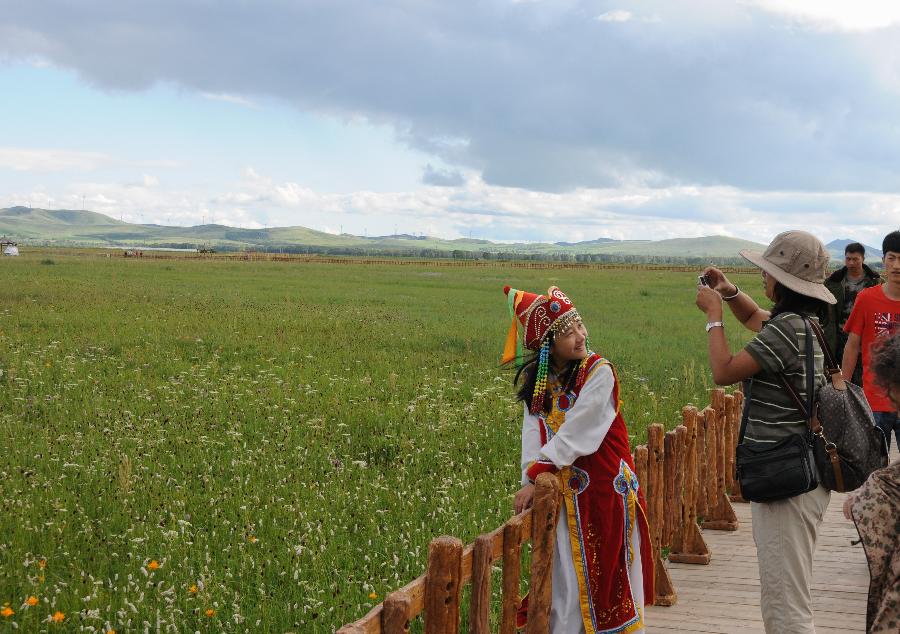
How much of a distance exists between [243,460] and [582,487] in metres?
5.74

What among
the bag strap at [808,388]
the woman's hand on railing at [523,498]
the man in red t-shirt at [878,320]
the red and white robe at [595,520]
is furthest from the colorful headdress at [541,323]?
the man in red t-shirt at [878,320]

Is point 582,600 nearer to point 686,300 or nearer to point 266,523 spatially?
point 266,523

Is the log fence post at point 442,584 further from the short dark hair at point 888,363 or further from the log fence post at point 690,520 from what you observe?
the log fence post at point 690,520

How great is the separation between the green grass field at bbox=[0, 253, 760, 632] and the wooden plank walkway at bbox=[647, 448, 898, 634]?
6.26 feet

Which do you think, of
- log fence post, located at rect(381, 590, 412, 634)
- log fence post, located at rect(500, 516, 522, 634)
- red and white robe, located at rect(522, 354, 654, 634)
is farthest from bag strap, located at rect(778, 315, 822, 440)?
log fence post, located at rect(381, 590, 412, 634)

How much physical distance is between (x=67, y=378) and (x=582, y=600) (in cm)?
1121

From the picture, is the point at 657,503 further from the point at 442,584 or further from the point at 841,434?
Answer: the point at 442,584

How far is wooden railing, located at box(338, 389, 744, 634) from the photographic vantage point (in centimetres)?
334

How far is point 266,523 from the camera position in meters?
7.32

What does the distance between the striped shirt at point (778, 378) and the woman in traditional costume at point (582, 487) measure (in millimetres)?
679

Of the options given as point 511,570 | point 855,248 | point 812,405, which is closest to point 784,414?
point 812,405

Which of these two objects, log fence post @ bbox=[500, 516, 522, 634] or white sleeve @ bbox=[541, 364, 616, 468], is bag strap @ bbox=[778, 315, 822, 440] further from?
log fence post @ bbox=[500, 516, 522, 634]

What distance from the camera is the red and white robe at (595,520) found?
13.6ft

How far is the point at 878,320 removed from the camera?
6.51 metres
